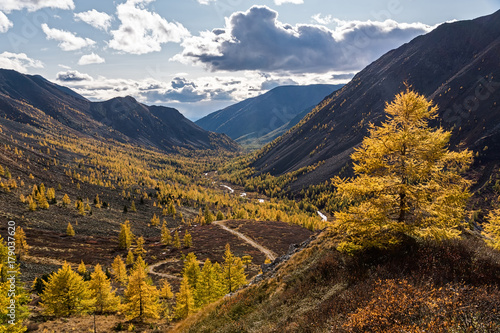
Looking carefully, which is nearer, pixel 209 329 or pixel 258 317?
pixel 258 317

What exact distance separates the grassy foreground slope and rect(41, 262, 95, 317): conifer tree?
96.0ft

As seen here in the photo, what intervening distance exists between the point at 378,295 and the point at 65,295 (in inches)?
1844

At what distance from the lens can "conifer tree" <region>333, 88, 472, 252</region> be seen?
16.7 metres

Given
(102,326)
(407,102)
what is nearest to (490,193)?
(407,102)

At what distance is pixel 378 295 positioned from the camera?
1309 cm

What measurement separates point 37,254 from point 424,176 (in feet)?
324

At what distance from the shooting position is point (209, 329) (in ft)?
63.7

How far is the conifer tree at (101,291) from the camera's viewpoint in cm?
4467

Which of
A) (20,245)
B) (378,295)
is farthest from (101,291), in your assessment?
(378,295)

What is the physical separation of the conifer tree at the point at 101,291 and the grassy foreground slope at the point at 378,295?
30375mm

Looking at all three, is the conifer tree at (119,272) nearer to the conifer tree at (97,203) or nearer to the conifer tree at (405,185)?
the conifer tree at (405,185)

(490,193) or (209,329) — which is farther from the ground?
(209,329)

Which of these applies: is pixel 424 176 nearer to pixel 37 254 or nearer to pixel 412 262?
pixel 412 262

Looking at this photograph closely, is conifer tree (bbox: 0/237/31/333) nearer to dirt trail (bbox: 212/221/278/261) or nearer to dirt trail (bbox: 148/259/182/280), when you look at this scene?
dirt trail (bbox: 148/259/182/280)
